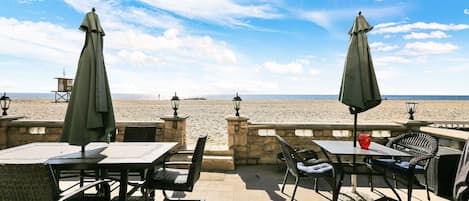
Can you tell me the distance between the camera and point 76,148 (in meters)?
2.89

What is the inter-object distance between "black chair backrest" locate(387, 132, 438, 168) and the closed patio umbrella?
912 millimetres

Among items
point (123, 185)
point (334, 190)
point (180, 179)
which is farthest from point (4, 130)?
point (334, 190)

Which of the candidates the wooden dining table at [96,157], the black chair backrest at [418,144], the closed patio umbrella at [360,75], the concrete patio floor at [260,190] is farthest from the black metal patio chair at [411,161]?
the wooden dining table at [96,157]

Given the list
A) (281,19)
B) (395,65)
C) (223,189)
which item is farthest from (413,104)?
(395,65)

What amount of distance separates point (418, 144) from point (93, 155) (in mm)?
4029

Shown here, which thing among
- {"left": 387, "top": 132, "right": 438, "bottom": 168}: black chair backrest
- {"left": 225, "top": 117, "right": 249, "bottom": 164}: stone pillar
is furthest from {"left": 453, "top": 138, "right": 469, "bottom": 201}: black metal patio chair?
{"left": 225, "top": 117, "right": 249, "bottom": 164}: stone pillar

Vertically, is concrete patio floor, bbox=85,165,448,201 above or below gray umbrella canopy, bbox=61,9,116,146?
below

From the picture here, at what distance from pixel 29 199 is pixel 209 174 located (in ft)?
9.33

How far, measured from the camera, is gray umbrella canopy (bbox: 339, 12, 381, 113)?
10.2ft

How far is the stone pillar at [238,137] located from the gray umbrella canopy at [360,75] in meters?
2.14

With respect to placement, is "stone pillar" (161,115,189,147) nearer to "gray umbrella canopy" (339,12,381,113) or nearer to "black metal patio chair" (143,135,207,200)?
"black metal patio chair" (143,135,207,200)

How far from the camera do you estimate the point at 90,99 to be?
2.38m

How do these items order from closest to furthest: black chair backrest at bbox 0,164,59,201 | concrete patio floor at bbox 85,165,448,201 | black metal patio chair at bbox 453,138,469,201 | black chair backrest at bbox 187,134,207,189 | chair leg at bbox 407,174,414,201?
black metal patio chair at bbox 453,138,469,201
black chair backrest at bbox 0,164,59,201
black chair backrest at bbox 187,134,207,189
chair leg at bbox 407,174,414,201
concrete patio floor at bbox 85,165,448,201

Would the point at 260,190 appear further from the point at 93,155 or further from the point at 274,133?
the point at 93,155
